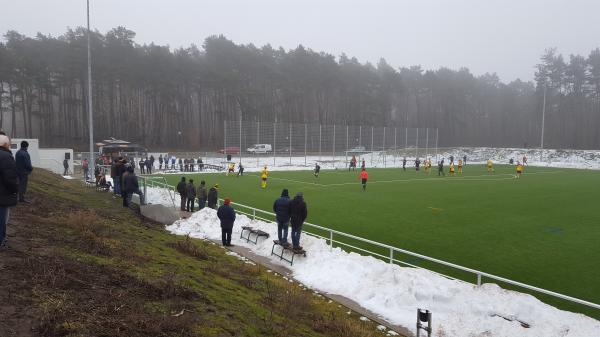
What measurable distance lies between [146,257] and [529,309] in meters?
7.42

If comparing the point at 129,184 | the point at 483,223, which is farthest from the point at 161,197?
the point at 483,223

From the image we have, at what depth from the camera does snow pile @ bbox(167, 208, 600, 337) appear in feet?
23.3

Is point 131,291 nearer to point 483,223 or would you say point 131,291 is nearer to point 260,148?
point 483,223

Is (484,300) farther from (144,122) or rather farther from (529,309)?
(144,122)

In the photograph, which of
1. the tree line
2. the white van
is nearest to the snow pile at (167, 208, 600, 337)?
the white van

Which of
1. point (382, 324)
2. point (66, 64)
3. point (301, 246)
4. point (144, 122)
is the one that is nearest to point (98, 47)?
point (66, 64)

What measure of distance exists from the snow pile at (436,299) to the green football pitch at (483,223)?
6.77ft

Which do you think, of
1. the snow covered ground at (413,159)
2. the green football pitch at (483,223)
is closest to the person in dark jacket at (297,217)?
the green football pitch at (483,223)

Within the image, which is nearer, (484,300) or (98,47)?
(484,300)

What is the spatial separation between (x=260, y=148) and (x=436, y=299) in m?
48.3

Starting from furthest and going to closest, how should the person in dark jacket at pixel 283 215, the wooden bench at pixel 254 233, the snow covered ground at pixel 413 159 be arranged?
1. the snow covered ground at pixel 413 159
2. the wooden bench at pixel 254 233
3. the person in dark jacket at pixel 283 215

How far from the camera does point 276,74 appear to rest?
247 ft

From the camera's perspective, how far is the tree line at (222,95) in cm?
6169

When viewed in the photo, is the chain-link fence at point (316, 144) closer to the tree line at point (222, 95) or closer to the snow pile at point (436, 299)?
the tree line at point (222, 95)
